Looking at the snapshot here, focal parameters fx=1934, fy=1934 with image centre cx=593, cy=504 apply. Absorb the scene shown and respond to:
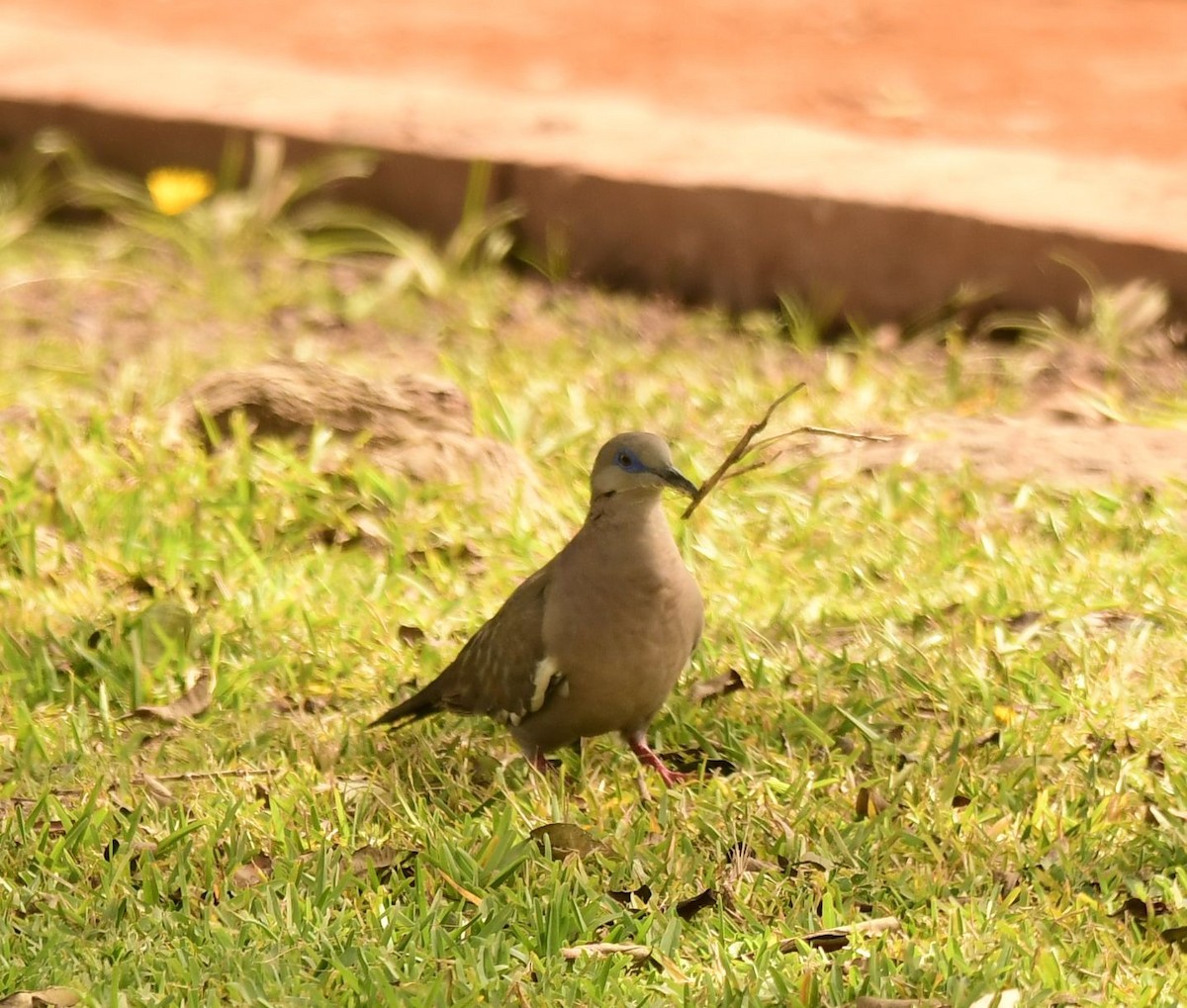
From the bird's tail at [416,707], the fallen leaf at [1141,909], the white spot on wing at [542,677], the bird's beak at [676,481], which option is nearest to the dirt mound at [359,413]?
the bird's tail at [416,707]

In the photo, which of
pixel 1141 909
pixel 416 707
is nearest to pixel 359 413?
pixel 416 707

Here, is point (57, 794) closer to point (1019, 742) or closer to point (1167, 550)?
point (1019, 742)

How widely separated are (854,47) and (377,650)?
17.5 feet

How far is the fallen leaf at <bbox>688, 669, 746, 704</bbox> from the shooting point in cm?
436

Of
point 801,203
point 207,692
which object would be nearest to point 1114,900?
point 207,692

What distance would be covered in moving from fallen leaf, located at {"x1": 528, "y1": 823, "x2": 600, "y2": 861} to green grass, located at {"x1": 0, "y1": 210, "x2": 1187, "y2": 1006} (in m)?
0.05

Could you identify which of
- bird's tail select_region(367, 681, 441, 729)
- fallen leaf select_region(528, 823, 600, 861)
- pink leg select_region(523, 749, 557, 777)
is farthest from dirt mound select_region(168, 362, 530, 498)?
fallen leaf select_region(528, 823, 600, 861)

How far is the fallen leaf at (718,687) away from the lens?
4.36 metres

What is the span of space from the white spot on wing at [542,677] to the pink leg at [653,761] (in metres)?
0.27

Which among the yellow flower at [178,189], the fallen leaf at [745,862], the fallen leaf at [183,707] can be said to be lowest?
the fallen leaf at [183,707]

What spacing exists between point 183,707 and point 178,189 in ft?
12.4

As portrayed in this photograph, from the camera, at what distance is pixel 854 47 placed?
9.00 meters

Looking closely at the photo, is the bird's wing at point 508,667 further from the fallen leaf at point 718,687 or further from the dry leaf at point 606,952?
the dry leaf at point 606,952

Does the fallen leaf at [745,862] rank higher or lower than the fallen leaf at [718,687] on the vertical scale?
lower
